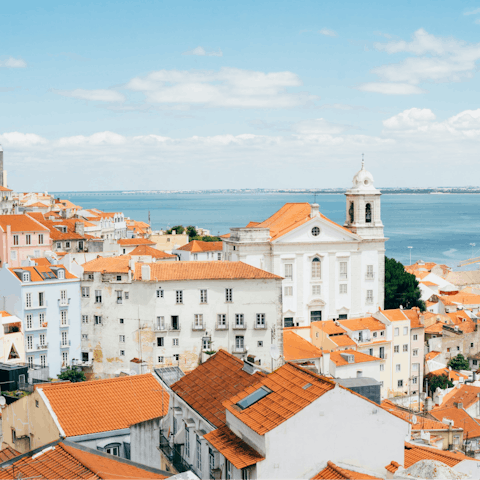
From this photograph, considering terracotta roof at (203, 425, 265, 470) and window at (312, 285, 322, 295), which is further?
window at (312, 285, 322, 295)

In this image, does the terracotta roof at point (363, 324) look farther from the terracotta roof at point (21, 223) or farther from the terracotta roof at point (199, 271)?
the terracotta roof at point (21, 223)

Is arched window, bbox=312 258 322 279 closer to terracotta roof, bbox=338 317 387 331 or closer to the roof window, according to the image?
terracotta roof, bbox=338 317 387 331

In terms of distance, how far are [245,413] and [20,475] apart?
3548 mm

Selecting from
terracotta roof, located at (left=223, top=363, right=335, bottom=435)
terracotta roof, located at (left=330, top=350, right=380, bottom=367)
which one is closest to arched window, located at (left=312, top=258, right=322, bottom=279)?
terracotta roof, located at (left=330, top=350, right=380, bottom=367)

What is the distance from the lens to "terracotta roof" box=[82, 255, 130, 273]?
32844 millimetres

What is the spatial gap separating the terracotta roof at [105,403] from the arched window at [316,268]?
3061 cm

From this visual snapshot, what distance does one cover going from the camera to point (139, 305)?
32438 millimetres

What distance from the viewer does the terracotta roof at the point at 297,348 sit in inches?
1321

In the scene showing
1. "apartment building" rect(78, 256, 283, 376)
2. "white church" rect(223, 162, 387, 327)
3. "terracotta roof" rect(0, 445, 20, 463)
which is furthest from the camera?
"white church" rect(223, 162, 387, 327)

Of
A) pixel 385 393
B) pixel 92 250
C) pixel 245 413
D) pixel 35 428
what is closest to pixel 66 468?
pixel 245 413

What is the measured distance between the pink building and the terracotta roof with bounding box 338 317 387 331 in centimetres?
2139

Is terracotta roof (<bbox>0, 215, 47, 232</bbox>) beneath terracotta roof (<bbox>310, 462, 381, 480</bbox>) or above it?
above

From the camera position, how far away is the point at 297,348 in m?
35.0

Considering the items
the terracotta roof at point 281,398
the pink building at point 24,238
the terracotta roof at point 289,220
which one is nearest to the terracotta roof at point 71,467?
the terracotta roof at point 281,398
